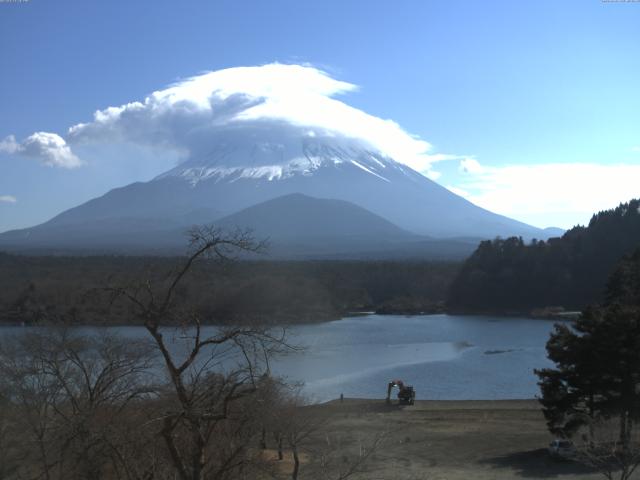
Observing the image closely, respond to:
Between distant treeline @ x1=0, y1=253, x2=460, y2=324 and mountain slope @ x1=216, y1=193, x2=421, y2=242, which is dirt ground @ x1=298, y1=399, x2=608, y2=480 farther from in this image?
mountain slope @ x1=216, y1=193, x2=421, y2=242

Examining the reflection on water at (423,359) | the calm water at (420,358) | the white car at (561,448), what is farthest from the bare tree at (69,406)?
the calm water at (420,358)

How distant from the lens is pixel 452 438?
14.5 m

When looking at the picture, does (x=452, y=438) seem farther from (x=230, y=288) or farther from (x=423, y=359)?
(x=423, y=359)

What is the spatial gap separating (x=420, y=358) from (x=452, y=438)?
46.4ft

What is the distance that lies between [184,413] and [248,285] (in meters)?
23.4

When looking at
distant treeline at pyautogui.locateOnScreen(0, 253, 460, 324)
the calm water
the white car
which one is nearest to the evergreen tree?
the white car

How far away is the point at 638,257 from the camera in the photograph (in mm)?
29984

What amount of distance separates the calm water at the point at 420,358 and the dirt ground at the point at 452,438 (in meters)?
1.94

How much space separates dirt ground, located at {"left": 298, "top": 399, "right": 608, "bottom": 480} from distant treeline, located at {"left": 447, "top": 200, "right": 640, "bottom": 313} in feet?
103

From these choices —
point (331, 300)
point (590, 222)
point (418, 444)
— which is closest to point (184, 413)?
point (418, 444)

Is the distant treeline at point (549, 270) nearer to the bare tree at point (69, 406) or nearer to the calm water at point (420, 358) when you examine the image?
the calm water at point (420, 358)

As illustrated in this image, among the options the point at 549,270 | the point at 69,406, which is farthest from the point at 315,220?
the point at 69,406

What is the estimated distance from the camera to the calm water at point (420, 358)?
22062mm

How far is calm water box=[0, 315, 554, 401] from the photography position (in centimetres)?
2206
